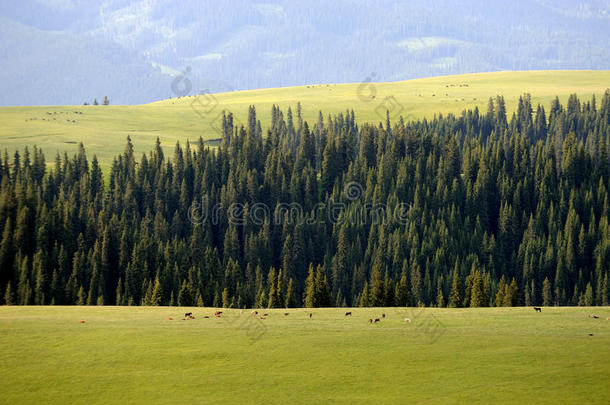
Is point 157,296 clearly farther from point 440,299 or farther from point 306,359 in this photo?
point 306,359

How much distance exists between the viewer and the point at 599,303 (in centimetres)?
17725

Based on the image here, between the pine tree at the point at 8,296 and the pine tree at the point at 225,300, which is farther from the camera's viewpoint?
the pine tree at the point at 225,300

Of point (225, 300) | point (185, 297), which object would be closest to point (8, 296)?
point (185, 297)

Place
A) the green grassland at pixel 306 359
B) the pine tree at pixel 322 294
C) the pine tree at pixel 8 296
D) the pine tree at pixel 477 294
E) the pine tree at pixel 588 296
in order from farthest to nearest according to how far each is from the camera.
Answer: the pine tree at pixel 588 296
the pine tree at pixel 8 296
the pine tree at pixel 477 294
the pine tree at pixel 322 294
the green grassland at pixel 306 359

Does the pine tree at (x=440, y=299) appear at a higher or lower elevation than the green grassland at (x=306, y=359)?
lower

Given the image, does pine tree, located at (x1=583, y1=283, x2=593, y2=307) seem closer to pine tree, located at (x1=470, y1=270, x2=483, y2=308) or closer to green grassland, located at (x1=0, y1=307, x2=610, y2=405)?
pine tree, located at (x1=470, y1=270, x2=483, y2=308)

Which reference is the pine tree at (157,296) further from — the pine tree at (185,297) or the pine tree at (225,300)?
the pine tree at (225,300)

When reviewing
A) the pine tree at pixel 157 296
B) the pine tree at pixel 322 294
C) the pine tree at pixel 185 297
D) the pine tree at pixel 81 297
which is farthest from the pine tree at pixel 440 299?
the pine tree at pixel 81 297

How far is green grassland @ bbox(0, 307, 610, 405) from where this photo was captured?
51.3 meters

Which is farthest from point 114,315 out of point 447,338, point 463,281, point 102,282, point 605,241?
point 605,241

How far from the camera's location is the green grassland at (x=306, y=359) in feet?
168

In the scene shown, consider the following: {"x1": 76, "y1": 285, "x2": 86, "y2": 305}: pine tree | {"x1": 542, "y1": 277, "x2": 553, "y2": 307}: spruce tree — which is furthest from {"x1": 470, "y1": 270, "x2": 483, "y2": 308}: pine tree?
{"x1": 76, "y1": 285, "x2": 86, "y2": 305}: pine tree

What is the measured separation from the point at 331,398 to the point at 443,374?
8918 millimetres

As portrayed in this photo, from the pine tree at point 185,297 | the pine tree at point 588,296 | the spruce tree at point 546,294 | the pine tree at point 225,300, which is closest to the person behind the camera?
the pine tree at point 185,297
